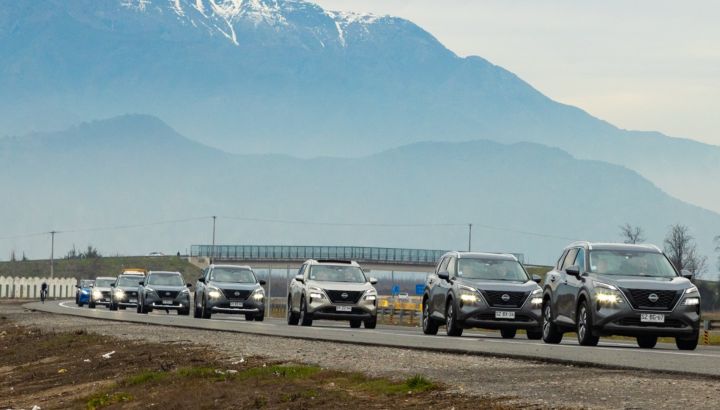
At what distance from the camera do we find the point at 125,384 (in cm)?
2377

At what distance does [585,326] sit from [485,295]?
5226 millimetres

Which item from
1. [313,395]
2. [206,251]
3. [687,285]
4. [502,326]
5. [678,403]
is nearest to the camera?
[678,403]

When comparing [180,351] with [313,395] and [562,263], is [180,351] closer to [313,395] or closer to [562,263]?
[562,263]

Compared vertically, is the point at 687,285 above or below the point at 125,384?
above

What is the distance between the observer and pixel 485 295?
3381cm

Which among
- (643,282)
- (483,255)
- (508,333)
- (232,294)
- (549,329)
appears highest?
(483,255)

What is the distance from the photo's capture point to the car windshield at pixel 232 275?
50.9m

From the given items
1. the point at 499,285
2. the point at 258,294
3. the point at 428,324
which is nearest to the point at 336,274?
the point at 428,324

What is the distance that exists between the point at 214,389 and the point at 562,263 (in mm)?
11884

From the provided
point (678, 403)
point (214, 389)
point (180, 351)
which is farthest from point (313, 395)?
point (180, 351)

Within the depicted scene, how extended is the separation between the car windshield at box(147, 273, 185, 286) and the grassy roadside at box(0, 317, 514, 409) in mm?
Result: 23500

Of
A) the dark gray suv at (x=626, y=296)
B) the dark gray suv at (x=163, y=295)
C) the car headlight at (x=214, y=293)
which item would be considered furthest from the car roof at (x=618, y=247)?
the dark gray suv at (x=163, y=295)

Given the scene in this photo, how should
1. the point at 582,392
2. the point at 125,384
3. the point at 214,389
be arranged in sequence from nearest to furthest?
1. the point at 582,392
2. the point at 214,389
3. the point at 125,384

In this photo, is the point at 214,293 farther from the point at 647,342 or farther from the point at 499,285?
the point at 647,342
